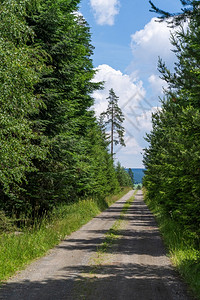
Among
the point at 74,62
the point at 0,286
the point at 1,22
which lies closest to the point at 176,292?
the point at 0,286

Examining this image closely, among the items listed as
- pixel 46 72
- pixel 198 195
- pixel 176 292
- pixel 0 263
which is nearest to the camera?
pixel 176 292

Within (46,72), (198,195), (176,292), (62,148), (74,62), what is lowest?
(176,292)

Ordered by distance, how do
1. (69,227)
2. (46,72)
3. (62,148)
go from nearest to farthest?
(46,72) → (62,148) → (69,227)

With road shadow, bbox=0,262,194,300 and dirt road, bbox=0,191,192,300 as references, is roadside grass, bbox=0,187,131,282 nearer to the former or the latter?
dirt road, bbox=0,191,192,300

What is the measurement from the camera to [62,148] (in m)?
15.5

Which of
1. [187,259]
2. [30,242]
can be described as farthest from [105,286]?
[30,242]

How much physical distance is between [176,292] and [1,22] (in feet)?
29.9

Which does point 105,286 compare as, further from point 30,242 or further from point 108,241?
point 108,241

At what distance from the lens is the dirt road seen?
7.14 m

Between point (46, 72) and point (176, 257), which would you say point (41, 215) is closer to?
point (46, 72)

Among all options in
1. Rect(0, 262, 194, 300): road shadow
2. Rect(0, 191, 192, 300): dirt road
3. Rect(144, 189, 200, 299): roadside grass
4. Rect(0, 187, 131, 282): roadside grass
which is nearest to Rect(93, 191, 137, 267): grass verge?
Rect(0, 191, 192, 300): dirt road

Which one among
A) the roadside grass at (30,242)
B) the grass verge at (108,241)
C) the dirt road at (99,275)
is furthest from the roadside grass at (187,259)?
the roadside grass at (30,242)

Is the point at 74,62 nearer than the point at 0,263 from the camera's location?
No

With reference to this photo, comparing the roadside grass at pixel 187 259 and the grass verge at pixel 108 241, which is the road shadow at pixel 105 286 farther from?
the grass verge at pixel 108 241
